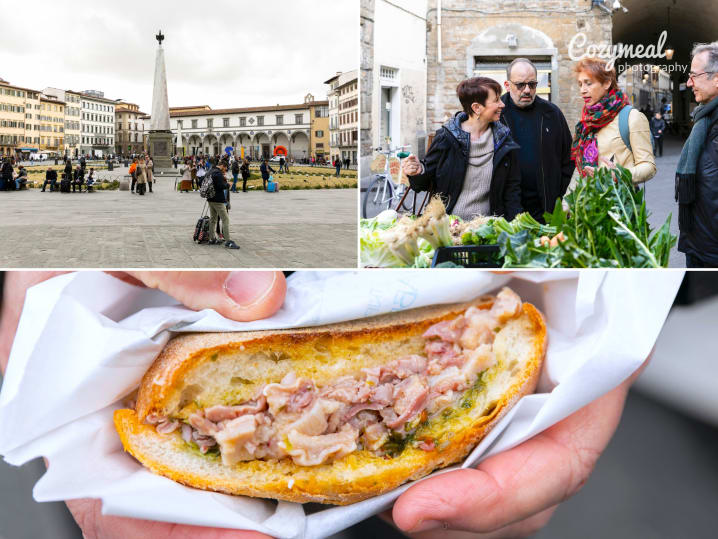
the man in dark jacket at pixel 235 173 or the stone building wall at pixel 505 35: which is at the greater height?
the stone building wall at pixel 505 35

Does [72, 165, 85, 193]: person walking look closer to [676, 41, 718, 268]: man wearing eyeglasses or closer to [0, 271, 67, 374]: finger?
[0, 271, 67, 374]: finger

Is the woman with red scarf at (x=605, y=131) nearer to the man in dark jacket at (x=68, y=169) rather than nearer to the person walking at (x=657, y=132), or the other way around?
the person walking at (x=657, y=132)

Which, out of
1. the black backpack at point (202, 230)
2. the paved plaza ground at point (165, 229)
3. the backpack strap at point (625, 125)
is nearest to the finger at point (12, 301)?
the paved plaza ground at point (165, 229)

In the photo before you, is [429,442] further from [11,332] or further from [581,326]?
[11,332]

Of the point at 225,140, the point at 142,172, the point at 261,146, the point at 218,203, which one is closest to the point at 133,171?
the point at 142,172

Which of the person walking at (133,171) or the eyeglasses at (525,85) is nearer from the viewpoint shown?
the eyeglasses at (525,85)

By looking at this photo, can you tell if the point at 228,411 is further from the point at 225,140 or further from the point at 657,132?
the point at 657,132
